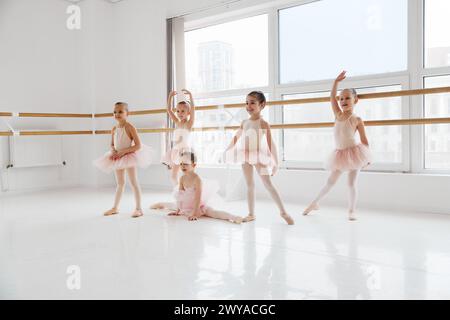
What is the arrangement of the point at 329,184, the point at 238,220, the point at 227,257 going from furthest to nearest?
the point at 329,184 < the point at 238,220 < the point at 227,257

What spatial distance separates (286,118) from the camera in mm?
4293

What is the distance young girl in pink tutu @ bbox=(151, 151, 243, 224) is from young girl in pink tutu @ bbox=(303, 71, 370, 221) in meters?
0.88

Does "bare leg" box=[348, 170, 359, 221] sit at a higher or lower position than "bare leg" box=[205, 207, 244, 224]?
higher

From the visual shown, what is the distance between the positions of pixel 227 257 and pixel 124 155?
1.50 m

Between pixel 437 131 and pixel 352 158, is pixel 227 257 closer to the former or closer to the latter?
pixel 352 158

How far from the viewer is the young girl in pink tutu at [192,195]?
10.1 ft

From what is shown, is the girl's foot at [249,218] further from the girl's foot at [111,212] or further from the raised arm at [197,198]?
the girl's foot at [111,212]

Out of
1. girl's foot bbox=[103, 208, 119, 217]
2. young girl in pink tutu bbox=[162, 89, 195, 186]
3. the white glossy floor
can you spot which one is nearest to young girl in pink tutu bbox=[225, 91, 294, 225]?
the white glossy floor

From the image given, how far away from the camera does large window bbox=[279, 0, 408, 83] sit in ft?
11.9

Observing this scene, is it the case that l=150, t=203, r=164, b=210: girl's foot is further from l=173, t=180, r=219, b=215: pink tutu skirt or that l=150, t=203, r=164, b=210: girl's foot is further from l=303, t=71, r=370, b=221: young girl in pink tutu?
l=303, t=71, r=370, b=221: young girl in pink tutu

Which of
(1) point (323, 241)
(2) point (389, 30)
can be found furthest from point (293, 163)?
(1) point (323, 241)

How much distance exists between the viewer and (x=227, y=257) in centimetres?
207

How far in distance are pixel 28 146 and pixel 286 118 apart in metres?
2.97

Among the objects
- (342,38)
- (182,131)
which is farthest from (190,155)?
(342,38)
